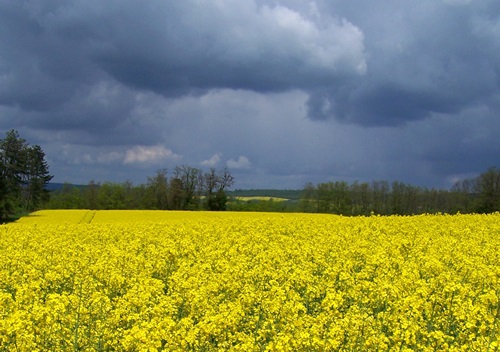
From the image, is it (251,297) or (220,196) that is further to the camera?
(220,196)

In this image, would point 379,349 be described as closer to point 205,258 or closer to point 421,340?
point 421,340

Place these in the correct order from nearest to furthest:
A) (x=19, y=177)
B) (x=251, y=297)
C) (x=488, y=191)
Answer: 1. (x=251, y=297)
2. (x=19, y=177)
3. (x=488, y=191)

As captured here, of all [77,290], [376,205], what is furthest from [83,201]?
[77,290]

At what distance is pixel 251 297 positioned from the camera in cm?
857

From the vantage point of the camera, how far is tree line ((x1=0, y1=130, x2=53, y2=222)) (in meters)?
54.7

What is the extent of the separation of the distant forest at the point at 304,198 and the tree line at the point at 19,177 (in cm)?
829

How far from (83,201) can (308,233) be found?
82823 mm

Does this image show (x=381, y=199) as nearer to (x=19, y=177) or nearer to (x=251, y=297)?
(x=19, y=177)

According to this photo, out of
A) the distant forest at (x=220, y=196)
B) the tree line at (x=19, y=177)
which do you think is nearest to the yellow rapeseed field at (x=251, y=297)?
the tree line at (x=19, y=177)

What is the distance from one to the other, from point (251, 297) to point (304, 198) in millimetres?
88071

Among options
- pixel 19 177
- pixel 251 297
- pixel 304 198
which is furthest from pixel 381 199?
pixel 251 297

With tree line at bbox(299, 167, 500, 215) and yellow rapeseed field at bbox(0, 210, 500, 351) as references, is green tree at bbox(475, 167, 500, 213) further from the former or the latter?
yellow rapeseed field at bbox(0, 210, 500, 351)

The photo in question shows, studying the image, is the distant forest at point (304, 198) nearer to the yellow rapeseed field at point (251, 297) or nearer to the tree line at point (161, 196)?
the tree line at point (161, 196)

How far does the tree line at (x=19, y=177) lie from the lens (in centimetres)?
5466
